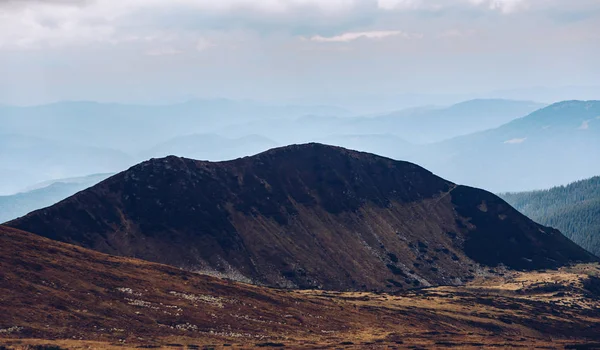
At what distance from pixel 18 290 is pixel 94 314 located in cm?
1449

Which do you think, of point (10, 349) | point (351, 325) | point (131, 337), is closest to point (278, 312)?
point (351, 325)

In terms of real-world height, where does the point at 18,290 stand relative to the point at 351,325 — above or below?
above

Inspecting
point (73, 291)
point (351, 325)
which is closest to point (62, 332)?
point (73, 291)

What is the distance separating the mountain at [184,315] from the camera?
11650cm

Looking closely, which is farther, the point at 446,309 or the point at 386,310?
the point at 446,309

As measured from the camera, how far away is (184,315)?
13488 cm

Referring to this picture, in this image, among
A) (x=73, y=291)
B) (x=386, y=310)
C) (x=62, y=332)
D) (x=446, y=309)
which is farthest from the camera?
(x=446, y=309)

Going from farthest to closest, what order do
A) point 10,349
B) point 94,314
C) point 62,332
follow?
point 94,314
point 62,332
point 10,349

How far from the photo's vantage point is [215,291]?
15900cm

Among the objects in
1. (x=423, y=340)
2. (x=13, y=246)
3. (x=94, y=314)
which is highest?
(x=13, y=246)

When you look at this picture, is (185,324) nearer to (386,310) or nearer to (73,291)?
(73,291)

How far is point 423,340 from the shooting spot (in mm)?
144125

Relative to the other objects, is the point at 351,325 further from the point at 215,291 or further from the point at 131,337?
the point at 131,337

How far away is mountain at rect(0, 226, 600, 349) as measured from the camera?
116 meters
